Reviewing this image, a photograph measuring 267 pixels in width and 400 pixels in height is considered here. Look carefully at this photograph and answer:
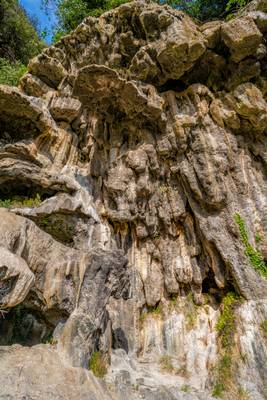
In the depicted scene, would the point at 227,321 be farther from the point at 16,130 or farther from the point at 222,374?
the point at 16,130

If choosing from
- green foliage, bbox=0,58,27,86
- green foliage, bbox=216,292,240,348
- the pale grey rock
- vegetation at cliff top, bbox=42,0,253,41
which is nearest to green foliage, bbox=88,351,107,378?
green foliage, bbox=216,292,240,348

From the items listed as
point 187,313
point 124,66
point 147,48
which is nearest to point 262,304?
point 187,313

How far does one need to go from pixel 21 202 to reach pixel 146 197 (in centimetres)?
432

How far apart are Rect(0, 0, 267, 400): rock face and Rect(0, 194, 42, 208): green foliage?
0.25 ft

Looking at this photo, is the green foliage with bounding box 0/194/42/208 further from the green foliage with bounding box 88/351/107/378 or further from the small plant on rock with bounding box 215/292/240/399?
the small plant on rock with bounding box 215/292/240/399

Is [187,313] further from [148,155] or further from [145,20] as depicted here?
[145,20]

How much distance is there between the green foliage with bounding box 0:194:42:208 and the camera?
28.8ft

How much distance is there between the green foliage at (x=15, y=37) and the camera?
17438 millimetres

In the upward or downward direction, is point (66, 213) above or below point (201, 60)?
below

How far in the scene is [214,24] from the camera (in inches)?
432

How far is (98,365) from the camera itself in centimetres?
657

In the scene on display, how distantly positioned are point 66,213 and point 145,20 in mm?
7840

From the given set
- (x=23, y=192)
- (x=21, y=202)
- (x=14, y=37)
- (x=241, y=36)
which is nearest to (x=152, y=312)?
(x=21, y=202)

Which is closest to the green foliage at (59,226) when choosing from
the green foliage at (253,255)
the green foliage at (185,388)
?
the green foliage at (185,388)
